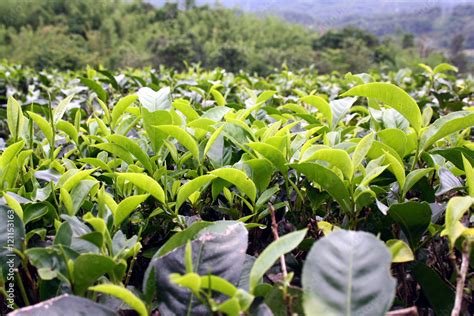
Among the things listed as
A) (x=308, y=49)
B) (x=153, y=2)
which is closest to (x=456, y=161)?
(x=308, y=49)

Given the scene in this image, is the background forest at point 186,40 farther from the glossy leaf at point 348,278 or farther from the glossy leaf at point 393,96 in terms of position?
the glossy leaf at point 348,278

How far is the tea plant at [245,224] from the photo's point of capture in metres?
0.54

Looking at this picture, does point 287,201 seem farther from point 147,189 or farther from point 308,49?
point 308,49

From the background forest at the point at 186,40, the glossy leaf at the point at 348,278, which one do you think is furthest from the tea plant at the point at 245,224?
the background forest at the point at 186,40

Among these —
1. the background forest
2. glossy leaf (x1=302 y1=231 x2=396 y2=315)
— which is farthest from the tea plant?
the background forest

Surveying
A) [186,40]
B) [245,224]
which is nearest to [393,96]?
[245,224]

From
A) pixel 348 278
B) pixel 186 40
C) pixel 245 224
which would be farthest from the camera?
pixel 186 40

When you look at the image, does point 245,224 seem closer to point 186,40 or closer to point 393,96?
point 393,96

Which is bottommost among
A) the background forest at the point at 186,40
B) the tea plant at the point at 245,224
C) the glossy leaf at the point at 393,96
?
the background forest at the point at 186,40

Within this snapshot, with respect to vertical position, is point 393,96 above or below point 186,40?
above

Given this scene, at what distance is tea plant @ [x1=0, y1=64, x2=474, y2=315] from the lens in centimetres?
54

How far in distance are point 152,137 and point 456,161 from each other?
593mm

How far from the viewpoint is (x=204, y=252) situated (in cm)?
61

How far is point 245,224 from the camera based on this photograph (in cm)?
77
